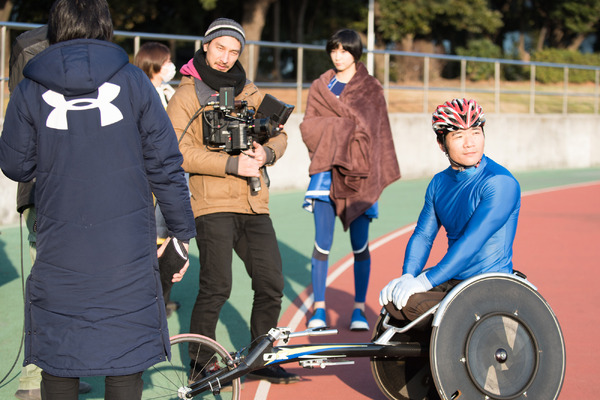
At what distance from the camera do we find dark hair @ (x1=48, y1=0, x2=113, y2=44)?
3371mm

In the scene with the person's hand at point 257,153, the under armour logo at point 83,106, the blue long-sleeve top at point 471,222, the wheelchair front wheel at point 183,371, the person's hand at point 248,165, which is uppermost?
the under armour logo at point 83,106

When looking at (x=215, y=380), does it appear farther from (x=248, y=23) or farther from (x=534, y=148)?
(x=248, y=23)

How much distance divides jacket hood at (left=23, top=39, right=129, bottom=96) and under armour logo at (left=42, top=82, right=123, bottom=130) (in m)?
0.03

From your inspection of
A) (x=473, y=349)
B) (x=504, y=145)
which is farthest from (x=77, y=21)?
(x=504, y=145)

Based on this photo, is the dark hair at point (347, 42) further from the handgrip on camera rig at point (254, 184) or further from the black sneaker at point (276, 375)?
the black sneaker at point (276, 375)

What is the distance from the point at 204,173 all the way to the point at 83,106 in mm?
2058

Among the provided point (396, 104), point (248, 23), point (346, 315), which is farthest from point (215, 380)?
A: point (248, 23)

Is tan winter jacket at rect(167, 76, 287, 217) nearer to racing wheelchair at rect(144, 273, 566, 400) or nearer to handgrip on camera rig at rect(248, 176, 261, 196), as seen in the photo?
handgrip on camera rig at rect(248, 176, 261, 196)

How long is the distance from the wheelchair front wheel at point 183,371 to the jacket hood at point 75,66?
5.18 ft

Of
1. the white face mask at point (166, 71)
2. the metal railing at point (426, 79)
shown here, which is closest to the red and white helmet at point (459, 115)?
the white face mask at point (166, 71)

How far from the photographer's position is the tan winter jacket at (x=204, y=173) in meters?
5.29

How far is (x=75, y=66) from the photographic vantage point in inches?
128

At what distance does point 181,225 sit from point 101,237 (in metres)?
0.45

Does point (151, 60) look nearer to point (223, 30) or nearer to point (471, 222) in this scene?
point (223, 30)
